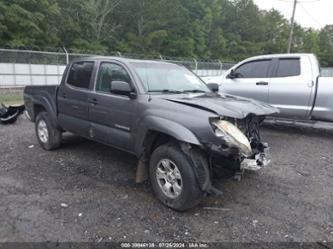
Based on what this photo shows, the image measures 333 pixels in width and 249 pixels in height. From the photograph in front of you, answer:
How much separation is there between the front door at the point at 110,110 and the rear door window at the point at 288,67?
15.3 ft

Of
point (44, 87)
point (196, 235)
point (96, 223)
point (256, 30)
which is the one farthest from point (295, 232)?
point (256, 30)

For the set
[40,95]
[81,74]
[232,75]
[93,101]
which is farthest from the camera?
[232,75]

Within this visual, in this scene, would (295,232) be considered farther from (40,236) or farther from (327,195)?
(40,236)

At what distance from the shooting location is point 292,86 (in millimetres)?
7410

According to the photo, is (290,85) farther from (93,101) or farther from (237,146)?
(93,101)

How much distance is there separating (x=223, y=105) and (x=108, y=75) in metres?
1.90

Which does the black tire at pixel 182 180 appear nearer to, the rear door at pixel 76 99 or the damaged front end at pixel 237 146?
the damaged front end at pixel 237 146

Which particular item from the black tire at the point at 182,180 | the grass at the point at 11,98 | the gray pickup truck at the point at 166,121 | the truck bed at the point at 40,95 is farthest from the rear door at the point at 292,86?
the grass at the point at 11,98

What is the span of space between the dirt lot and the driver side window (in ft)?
4.37

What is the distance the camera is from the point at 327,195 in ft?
14.1

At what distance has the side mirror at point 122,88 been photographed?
4.14m

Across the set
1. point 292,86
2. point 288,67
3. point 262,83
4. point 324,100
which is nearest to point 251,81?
point 262,83

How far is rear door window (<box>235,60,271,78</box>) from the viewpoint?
7993 mm

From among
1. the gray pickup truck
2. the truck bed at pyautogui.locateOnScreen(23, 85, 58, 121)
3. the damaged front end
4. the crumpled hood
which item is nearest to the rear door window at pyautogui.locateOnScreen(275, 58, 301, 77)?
the gray pickup truck
